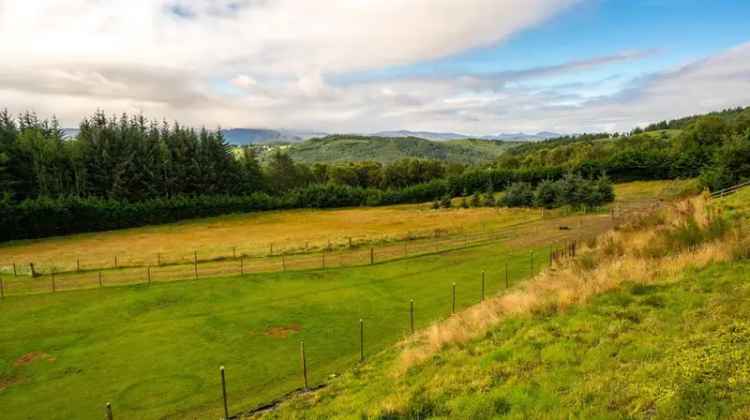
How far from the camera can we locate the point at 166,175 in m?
85.6

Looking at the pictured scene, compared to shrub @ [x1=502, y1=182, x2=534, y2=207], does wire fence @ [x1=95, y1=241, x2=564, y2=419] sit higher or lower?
lower

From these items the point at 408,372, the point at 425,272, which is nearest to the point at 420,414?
the point at 408,372

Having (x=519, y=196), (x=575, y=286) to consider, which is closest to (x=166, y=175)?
(x=519, y=196)

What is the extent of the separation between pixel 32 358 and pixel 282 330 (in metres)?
10.5

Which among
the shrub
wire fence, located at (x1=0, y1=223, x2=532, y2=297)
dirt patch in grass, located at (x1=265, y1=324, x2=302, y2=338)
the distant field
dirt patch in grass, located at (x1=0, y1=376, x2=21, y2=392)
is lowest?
dirt patch in grass, located at (x1=0, y1=376, x2=21, y2=392)

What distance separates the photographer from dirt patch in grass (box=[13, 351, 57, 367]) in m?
18.4

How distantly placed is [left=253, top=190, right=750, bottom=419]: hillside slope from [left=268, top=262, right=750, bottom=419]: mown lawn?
0.09 ft

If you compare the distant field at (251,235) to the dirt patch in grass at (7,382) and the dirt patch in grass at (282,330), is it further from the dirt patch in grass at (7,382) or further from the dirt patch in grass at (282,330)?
the dirt patch in grass at (7,382)

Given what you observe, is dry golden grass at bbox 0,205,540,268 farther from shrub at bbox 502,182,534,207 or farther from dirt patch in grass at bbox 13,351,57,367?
dirt patch in grass at bbox 13,351,57,367

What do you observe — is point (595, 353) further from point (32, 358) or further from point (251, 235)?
point (251, 235)

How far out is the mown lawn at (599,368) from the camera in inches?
260

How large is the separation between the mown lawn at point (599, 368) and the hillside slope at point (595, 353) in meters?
0.03

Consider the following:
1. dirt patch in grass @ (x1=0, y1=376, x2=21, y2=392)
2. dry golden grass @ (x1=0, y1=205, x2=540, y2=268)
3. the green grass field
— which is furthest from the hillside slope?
dry golden grass @ (x1=0, y1=205, x2=540, y2=268)

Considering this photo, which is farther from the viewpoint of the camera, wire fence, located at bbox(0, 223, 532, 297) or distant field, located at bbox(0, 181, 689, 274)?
distant field, located at bbox(0, 181, 689, 274)
